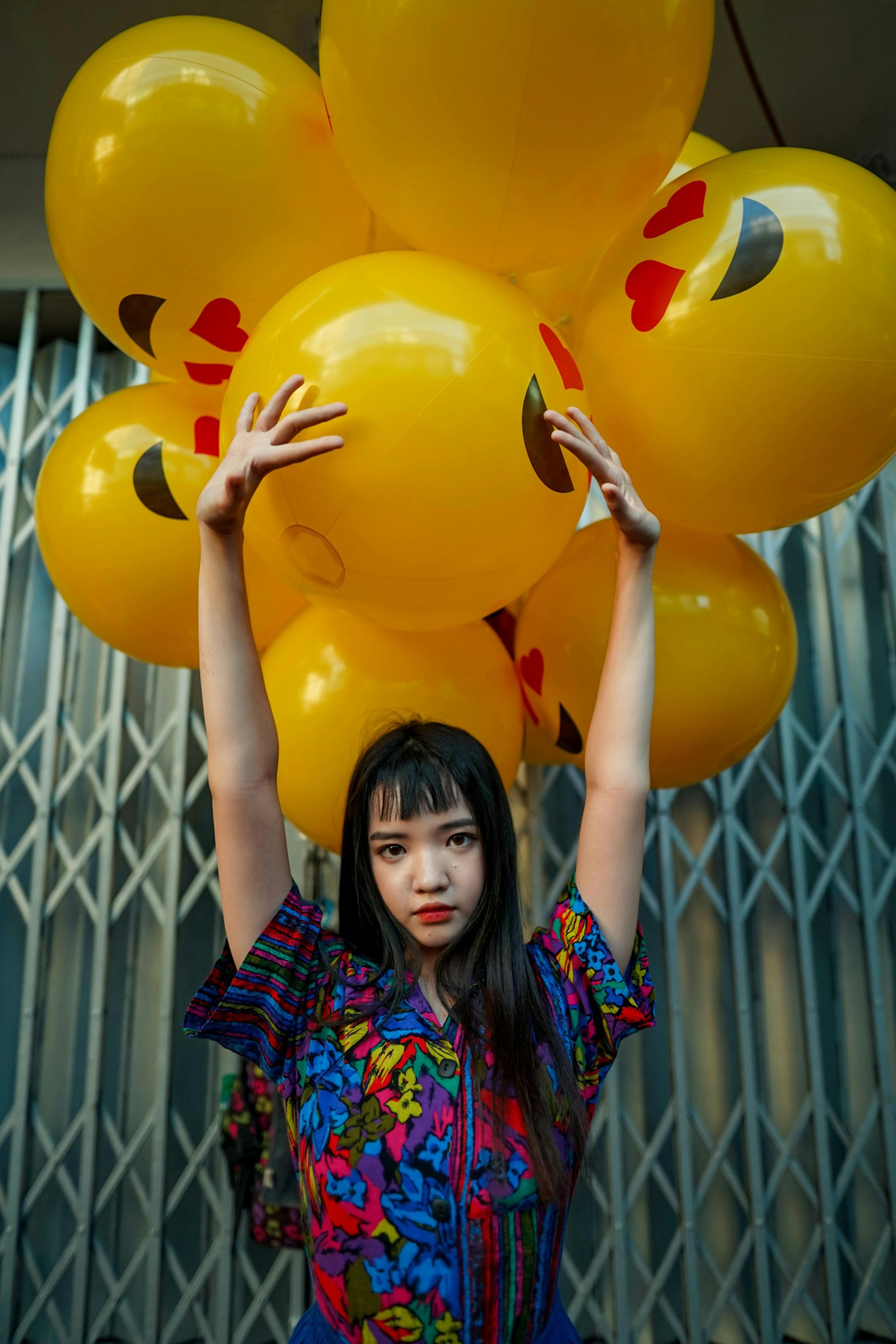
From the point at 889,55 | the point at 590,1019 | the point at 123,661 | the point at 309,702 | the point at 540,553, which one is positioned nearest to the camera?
the point at 590,1019

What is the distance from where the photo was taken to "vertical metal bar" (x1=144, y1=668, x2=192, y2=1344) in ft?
6.75

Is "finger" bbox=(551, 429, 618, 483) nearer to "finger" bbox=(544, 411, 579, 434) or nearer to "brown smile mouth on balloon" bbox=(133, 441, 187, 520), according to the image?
"finger" bbox=(544, 411, 579, 434)

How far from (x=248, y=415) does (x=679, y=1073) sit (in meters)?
1.88

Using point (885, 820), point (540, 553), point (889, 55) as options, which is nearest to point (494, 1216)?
point (540, 553)

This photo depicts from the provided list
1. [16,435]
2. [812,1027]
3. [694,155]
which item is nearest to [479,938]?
[694,155]

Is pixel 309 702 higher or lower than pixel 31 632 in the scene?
lower

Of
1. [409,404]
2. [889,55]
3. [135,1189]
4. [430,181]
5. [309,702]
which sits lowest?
[135,1189]

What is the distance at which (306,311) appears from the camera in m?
0.93

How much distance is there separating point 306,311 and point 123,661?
159 cm

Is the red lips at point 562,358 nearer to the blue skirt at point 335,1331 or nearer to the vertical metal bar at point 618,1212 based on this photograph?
the blue skirt at point 335,1331

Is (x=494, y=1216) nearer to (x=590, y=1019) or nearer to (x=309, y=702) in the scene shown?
(x=590, y=1019)

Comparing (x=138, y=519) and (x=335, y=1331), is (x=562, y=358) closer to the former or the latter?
(x=138, y=519)

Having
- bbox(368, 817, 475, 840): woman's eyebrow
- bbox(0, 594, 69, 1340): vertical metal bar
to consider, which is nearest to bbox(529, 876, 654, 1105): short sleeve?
bbox(368, 817, 475, 840): woman's eyebrow

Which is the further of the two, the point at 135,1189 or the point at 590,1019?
the point at 135,1189
